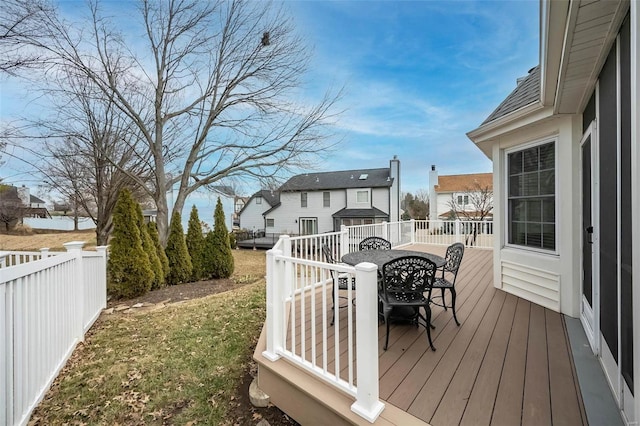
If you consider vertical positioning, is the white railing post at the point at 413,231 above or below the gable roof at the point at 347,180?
below

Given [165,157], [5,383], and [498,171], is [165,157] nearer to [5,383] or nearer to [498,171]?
[5,383]

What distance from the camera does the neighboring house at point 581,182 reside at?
5.50 feet

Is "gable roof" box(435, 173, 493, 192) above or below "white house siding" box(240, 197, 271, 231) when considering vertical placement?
above

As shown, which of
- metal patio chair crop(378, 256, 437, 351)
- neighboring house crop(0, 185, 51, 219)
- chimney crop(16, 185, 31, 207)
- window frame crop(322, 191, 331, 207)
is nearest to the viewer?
metal patio chair crop(378, 256, 437, 351)

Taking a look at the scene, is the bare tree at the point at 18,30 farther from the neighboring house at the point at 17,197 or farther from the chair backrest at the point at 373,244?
the chair backrest at the point at 373,244

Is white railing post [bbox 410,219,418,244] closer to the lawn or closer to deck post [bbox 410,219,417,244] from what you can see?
deck post [bbox 410,219,417,244]

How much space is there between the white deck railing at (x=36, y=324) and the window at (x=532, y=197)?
567 cm

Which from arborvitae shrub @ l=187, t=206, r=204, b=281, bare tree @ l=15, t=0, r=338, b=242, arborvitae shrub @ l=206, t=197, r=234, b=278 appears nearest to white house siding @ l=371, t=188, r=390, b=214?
bare tree @ l=15, t=0, r=338, b=242

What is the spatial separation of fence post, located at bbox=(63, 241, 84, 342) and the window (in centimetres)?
626

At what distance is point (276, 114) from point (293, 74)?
1532 millimetres

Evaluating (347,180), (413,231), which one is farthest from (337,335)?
(347,180)

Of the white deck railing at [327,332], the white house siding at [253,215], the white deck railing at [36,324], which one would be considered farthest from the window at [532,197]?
the white house siding at [253,215]

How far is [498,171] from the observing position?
14.8 ft

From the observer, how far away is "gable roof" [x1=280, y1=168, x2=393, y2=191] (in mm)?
20422
